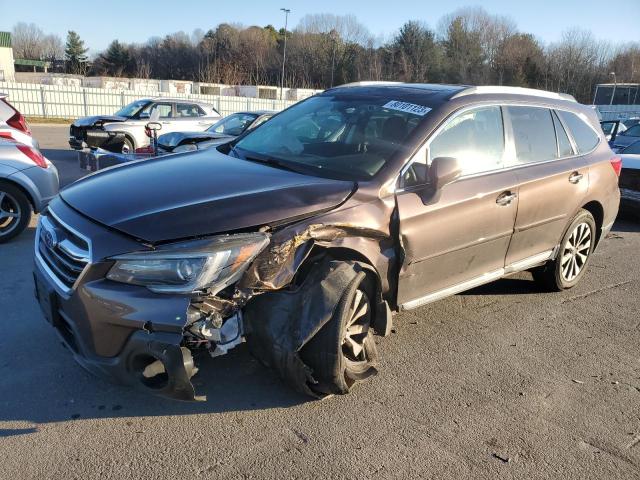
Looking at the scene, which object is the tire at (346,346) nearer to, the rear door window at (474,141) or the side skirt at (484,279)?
the side skirt at (484,279)

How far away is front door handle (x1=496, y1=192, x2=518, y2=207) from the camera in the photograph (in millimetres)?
3996

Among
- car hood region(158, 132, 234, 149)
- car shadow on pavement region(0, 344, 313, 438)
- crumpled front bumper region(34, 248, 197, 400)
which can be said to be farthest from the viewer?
car hood region(158, 132, 234, 149)

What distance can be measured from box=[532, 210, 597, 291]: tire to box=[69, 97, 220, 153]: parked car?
33.7ft

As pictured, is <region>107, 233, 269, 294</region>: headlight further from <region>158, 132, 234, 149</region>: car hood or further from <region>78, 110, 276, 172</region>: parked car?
<region>158, 132, 234, 149</region>: car hood

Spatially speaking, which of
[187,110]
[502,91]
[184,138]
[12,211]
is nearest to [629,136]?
[184,138]

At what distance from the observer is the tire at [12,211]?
596 centimetres

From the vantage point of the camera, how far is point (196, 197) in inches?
118

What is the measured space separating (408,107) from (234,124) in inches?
340

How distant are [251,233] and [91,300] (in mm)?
864

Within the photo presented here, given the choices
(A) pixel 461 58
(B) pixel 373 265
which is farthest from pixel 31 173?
(A) pixel 461 58

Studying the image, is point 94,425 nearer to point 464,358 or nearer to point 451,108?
point 464,358

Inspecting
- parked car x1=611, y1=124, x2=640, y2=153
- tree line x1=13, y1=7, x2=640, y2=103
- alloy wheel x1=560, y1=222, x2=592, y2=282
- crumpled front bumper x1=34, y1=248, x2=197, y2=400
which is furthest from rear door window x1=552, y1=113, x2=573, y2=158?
tree line x1=13, y1=7, x2=640, y2=103

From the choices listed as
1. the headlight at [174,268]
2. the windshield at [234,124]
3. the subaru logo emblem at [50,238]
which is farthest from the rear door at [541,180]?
the windshield at [234,124]

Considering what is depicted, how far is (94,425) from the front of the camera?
2.86 meters
